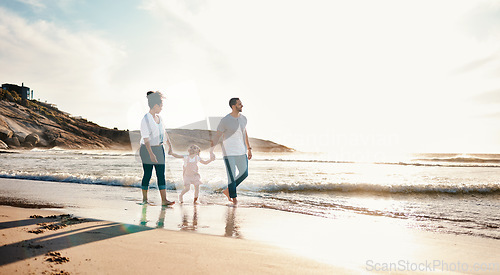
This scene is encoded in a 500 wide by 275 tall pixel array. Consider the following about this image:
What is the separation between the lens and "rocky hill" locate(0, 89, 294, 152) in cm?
4234

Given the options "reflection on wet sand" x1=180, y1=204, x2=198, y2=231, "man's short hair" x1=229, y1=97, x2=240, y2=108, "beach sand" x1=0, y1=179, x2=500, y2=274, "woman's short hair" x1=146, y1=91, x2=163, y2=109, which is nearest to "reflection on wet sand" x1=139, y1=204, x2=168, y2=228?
"beach sand" x1=0, y1=179, x2=500, y2=274

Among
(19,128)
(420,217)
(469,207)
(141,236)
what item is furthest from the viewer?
(19,128)

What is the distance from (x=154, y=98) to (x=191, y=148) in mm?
1394

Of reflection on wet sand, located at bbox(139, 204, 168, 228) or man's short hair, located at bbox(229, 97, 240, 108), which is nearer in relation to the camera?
reflection on wet sand, located at bbox(139, 204, 168, 228)

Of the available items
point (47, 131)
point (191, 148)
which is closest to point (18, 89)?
point (47, 131)

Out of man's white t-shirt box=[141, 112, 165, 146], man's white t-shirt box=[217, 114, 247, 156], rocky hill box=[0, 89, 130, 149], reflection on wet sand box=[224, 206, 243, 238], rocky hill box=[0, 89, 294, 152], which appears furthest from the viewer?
rocky hill box=[0, 89, 294, 152]

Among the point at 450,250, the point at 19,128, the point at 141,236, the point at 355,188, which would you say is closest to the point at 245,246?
the point at 141,236

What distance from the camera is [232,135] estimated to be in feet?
19.0

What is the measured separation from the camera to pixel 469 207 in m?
6.22

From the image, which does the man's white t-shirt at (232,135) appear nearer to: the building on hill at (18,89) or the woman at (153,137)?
the woman at (153,137)

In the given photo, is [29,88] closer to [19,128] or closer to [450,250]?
[19,128]

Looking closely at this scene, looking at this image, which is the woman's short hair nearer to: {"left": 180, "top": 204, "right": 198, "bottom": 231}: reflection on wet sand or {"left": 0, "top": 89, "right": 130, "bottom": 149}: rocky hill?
{"left": 180, "top": 204, "right": 198, "bottom": 231}: reflection on wet sand

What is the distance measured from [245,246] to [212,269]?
2.52ft

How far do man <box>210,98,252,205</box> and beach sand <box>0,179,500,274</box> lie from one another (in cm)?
107
